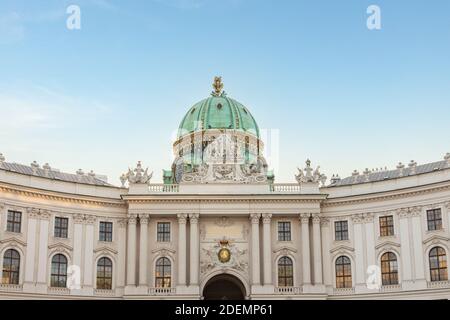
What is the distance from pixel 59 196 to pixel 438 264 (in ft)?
105

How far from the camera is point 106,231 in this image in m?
56.0

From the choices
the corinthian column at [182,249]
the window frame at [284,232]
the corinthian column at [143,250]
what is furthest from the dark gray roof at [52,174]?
the window frame at [284,232]

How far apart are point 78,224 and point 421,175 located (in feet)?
97.4

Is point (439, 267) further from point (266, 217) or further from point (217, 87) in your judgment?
point (217, 87)

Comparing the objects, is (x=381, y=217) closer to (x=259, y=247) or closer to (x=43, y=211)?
(x=259, y=247)

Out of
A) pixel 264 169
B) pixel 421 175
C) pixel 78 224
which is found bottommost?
pixel 78 224

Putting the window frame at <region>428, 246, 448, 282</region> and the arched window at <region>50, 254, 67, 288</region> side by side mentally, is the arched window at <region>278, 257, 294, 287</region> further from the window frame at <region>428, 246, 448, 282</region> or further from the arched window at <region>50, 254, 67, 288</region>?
the arched window at <region>50, 254, 67, 288</region>

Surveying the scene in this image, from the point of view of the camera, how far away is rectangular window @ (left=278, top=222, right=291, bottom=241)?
56031mm

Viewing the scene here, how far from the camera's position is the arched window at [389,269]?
53156 millimetres

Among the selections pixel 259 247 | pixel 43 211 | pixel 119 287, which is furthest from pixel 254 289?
pixel 43 211

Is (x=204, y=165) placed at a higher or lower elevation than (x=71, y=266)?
higher
